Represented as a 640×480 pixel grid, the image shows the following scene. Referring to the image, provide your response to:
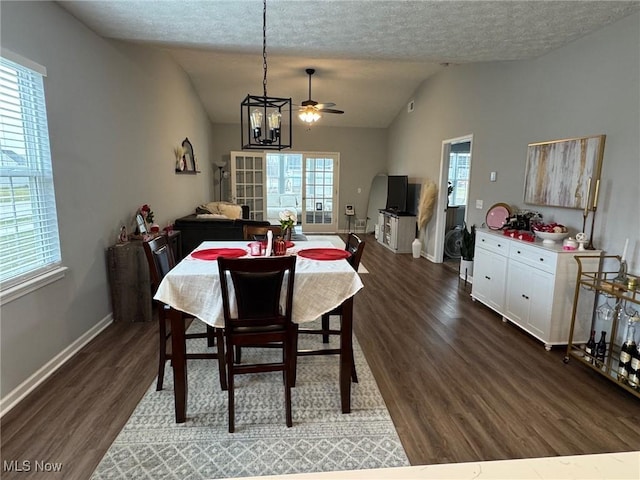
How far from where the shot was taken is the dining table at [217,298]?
2.02 m

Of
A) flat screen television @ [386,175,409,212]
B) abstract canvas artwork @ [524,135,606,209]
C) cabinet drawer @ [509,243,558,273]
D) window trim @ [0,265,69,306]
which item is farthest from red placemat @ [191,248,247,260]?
flat screen television @ [386,175,409,212]

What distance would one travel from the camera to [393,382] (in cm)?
255

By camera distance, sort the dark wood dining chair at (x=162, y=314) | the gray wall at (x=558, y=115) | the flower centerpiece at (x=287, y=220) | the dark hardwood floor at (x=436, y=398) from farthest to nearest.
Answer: the gray wall at (x=558, y=115) < the flower centerpiece at (x=287, y=220) < the dark wood dining chair at (x=162, y=314) < the dark hardwood floor at (x=436, y=398)

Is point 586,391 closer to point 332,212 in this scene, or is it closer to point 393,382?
point 393,382

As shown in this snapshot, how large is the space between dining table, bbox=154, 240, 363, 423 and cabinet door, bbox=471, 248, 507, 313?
221 centimetres

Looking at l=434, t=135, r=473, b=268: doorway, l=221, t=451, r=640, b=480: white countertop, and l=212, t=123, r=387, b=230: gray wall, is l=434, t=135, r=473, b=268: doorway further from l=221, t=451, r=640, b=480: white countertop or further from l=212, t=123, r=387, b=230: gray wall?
l=221, t=451, r=640, b=480: white countertop

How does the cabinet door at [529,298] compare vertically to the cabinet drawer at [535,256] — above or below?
below

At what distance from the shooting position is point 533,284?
10.5 ft

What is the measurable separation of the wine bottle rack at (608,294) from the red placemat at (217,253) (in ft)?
8.32

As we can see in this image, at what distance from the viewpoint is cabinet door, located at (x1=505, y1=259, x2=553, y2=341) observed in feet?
10.0

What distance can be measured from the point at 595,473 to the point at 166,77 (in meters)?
5.94

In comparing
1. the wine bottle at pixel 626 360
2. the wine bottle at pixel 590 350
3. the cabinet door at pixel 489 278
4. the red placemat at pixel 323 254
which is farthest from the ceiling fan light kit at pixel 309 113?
the wine bottle at pixel 626 360

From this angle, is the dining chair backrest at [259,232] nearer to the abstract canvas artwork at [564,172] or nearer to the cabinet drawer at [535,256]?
the cabinet drawer at [535,256]

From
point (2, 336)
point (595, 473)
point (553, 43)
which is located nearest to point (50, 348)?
point (2, 336)
